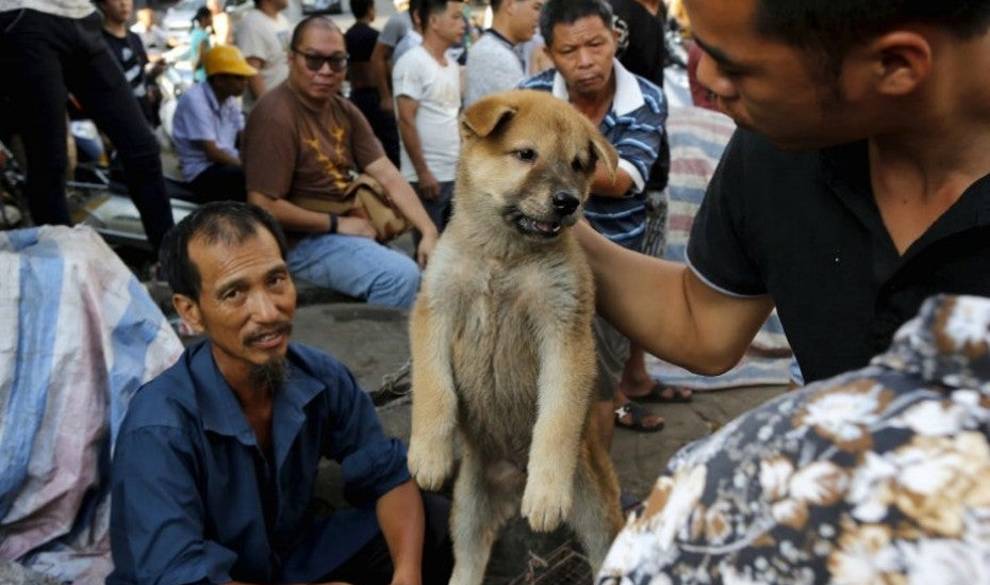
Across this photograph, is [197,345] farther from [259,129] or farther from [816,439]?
[816,439]

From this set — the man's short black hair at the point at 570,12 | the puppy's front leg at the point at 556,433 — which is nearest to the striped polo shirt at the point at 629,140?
the man's short black hair at the point at 570,12

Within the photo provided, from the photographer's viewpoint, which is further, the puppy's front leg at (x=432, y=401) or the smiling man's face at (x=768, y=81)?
the puppy's front leg at (x=432, y=401)

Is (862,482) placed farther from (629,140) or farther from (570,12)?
(570,12)

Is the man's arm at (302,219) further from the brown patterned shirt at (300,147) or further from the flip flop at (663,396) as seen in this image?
the flip flop at (663,396)

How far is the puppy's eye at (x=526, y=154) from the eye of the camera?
2.98 metres

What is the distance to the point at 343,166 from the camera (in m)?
5.73

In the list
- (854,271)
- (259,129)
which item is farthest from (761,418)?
(259,129)

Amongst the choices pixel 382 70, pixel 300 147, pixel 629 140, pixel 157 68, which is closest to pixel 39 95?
pixel 300 147

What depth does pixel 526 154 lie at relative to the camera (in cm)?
299

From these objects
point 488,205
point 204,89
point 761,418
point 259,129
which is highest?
point 761,418

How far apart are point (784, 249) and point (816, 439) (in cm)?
95

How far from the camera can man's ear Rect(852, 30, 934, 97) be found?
1.21 m

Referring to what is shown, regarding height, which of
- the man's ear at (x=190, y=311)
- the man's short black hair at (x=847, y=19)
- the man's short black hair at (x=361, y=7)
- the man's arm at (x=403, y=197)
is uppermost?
the man's short black hair at (x=847, y=19)

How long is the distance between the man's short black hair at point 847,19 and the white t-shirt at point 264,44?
24.9 ft
